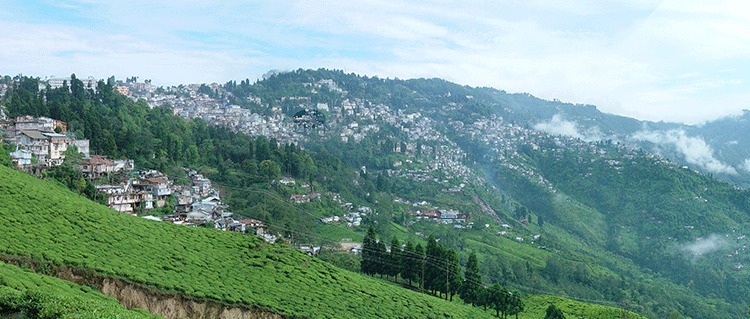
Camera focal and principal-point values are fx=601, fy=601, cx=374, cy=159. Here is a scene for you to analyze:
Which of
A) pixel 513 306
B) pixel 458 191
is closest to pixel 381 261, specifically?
pixel 513 306

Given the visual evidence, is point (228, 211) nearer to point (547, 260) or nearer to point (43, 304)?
point (43, 304)

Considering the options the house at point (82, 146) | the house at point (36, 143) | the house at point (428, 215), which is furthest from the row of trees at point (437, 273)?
the house at point (428, 215)

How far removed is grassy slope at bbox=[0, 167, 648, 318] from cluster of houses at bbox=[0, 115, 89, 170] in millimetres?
8995

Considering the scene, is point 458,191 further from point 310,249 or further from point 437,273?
point 437,273

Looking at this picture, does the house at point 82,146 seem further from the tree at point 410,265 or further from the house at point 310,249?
the tree at point 410,265

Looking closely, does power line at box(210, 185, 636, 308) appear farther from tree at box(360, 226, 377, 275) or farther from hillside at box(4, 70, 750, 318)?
hillside at box(4, 70, 750, 318)

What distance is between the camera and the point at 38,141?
38094 mm

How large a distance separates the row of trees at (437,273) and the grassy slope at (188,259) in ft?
18.3

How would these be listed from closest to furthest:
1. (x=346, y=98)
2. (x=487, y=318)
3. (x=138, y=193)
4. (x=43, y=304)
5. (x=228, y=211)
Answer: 1. (x=43, y=304)
2. (x=487, y=318)
3. (x=138, y=193)
4. (x=228, y=211)
5. (x=346, y=98)

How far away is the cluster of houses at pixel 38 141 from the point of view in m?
35.8

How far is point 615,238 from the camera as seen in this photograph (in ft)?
287

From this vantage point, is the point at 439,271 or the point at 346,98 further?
the point at 346,98

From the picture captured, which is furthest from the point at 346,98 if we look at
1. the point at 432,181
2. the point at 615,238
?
the point at 615,238

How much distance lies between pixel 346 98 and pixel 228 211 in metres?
118
